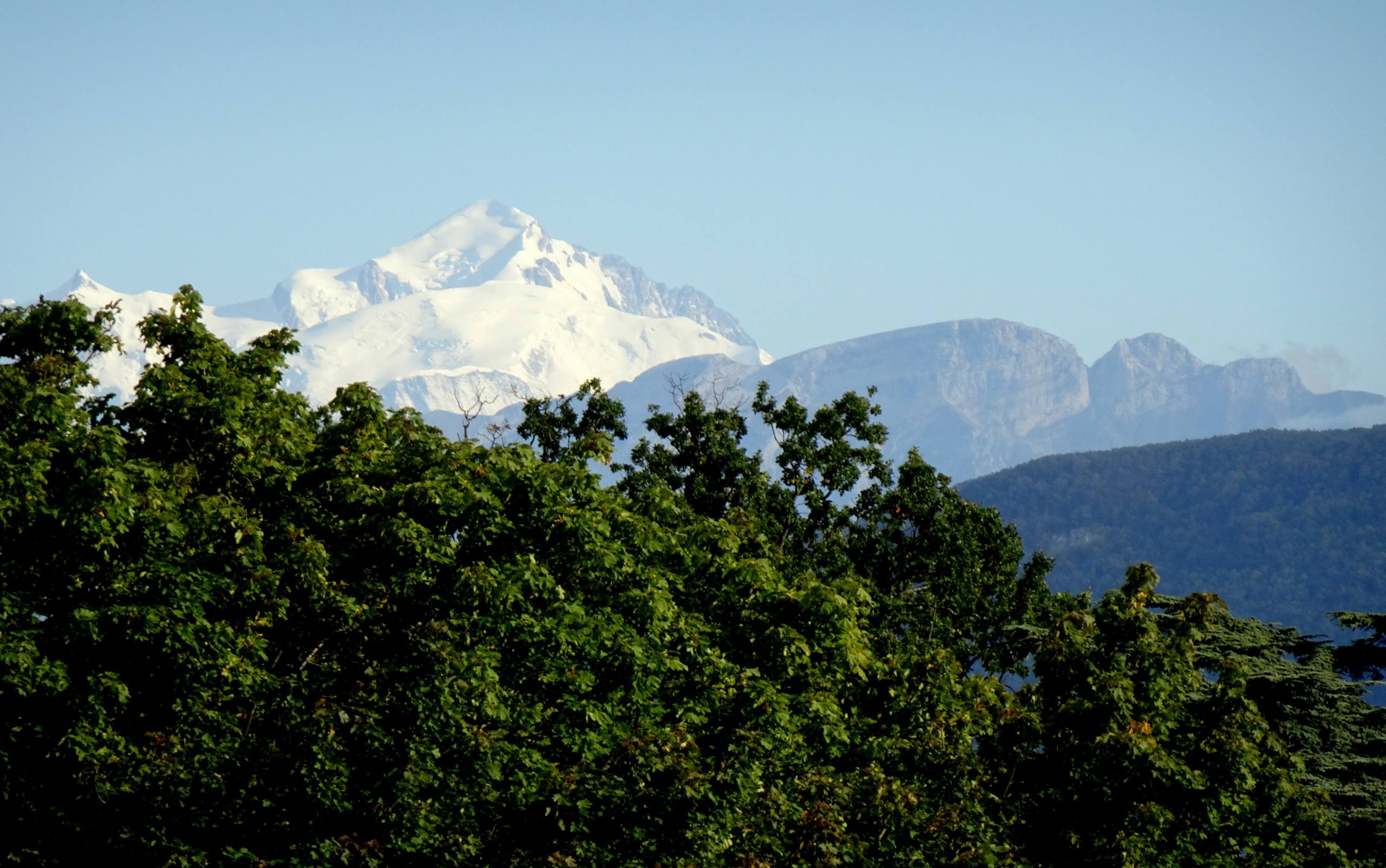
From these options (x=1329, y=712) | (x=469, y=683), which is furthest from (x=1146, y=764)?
(x=1329, y=712)

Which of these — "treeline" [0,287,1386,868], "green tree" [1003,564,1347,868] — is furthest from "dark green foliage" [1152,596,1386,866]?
"green tree" [1003,564,1347,868]

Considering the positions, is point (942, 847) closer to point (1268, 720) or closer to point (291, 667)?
point (291, 667)

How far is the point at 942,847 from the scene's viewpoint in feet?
78.5

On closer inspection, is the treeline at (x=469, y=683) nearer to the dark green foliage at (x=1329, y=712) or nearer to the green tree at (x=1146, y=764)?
the green tree at (x=1146, y=764)

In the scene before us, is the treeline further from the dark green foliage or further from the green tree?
the dark green foliage

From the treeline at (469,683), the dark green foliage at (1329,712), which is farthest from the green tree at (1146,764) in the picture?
the dark green foliage at (1329,712)

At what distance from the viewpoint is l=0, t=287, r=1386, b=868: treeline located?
21.4 meters

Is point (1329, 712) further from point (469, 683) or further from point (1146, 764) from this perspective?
point (469, 683)

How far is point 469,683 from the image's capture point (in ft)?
70.6

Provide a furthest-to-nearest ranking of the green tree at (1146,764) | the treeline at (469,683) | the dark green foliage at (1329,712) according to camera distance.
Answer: the dark green foliage at (1329,712), the green tree at (1146,764), the treeline at (469,683)

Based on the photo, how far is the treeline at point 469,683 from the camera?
21.4 meters

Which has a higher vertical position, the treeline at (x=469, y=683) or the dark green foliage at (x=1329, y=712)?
the treeline at (x=469, y=683)

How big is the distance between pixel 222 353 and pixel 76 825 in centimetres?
891

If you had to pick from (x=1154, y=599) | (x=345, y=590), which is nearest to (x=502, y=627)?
(x=345, y=590)
